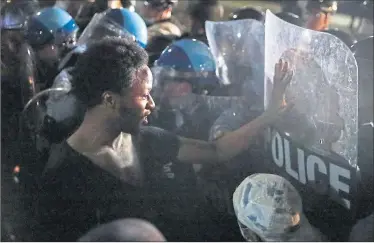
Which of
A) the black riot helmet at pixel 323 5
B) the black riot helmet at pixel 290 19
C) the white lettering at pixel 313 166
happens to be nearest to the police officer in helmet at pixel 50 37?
the black riot helmet at pixel 290 19

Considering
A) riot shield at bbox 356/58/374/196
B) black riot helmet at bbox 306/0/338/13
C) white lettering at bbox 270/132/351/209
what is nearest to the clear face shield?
white lettering at bbox 270/132/351/209

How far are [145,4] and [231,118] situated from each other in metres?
1.79

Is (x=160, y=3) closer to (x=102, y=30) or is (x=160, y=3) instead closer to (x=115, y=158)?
(x=102, y=30)

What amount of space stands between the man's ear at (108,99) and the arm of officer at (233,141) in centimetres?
29

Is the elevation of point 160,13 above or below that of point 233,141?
below

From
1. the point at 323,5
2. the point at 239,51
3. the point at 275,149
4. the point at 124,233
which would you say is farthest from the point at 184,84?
the point at 323,5

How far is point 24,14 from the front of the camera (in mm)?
2605

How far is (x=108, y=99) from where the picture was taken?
149cm

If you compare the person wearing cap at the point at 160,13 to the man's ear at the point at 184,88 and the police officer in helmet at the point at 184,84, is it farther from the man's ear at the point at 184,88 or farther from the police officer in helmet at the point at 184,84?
the man's ear at the point at 184,88

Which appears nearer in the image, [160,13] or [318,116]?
[318,116]

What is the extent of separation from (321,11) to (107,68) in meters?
2.14

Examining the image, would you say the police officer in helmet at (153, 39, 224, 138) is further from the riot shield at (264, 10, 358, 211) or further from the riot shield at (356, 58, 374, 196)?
the riot shield at (356, 58, 374, 196)

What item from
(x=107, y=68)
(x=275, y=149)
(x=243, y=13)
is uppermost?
(x=107, y=68)

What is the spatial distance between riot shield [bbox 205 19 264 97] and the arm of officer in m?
0.14
